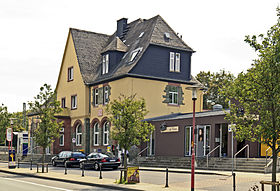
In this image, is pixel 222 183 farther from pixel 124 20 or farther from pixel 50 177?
pixel 124 20

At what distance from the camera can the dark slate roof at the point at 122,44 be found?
4247 cm

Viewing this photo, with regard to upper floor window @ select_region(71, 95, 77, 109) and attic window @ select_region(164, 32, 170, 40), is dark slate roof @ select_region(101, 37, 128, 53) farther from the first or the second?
upper floor window @ select_region(71, 95, 77, 109)

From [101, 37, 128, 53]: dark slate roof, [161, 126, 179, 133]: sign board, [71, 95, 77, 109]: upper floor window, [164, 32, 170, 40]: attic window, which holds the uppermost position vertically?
[164, 32, 170, 40]: attic window

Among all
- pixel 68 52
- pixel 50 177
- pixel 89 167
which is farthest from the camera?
pixel 68 52

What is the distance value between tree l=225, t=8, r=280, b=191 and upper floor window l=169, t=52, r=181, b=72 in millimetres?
29797

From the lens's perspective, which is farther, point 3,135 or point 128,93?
point 3,135

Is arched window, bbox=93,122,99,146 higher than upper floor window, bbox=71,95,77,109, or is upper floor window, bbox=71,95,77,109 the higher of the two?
upper floor window, bbox=71,95,77,109

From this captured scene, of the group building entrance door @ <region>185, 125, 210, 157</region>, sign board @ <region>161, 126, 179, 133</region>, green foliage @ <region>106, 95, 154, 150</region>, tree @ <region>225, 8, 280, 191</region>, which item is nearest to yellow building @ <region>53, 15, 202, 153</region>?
sign board @ <region>161, 126, 179, 133</region>

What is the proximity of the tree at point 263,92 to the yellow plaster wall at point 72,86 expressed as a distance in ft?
111

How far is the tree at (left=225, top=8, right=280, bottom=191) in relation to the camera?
495 inches

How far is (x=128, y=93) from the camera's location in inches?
1587

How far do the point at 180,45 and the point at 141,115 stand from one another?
23.3 metres

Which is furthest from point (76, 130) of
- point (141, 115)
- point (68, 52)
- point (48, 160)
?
point (141, 115)

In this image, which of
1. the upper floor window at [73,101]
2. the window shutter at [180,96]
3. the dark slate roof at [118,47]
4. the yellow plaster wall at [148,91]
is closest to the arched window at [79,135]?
the upper floor window at [73,101]
